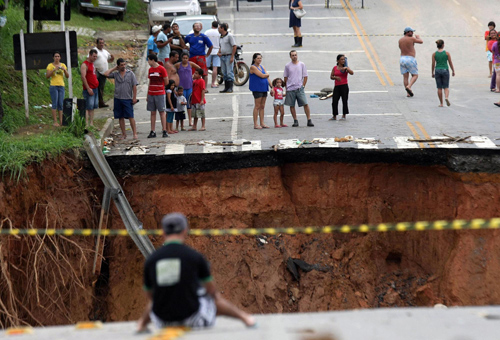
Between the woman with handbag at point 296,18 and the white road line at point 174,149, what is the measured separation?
10.3 metres

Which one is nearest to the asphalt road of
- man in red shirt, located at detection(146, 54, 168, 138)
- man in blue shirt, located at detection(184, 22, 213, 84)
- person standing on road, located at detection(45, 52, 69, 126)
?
man in red shirt, located at detection(146, 54, 168, 138)

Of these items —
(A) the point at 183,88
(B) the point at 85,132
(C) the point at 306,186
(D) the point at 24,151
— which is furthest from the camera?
(A) the point at 183,88

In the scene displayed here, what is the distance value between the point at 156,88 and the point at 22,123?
107 inches

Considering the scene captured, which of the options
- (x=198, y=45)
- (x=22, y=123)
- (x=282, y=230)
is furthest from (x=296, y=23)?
(x=282, y=230)

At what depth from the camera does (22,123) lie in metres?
13.2

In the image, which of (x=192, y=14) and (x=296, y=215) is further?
(x=192, y=14)

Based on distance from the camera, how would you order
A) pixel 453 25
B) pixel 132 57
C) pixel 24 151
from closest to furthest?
pixel 24 151 → pixel 132 57 → pixel 453 25

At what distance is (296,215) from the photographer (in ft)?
44.3

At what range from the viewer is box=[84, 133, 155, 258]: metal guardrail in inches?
464

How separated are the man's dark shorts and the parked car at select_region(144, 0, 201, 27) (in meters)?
9.84

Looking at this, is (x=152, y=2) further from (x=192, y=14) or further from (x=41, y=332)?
(x=41, y=332)

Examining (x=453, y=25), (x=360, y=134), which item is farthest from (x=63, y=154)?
(x=453, y=25)

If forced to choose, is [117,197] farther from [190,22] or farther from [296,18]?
[296,18]

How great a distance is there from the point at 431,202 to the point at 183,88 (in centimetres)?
562
